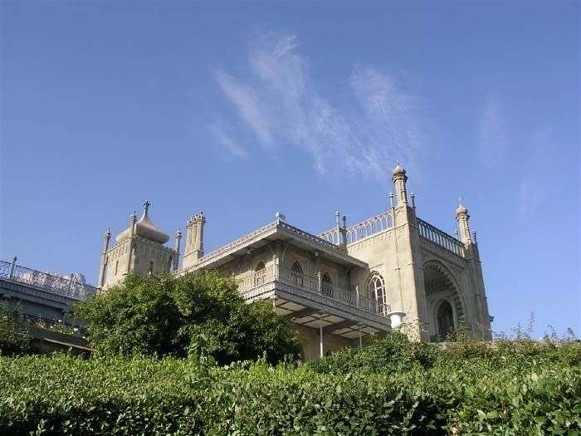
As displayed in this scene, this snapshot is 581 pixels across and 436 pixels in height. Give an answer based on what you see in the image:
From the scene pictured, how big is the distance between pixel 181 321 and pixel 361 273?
12020mm

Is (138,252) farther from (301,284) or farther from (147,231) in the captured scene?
(301,284)

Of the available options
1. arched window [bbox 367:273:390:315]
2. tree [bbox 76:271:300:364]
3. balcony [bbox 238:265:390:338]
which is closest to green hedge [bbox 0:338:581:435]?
tree [bbox 76:271:300:364]

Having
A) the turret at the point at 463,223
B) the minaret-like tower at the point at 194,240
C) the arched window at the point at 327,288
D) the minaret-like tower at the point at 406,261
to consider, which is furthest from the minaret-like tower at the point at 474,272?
the minaret-like tower at the point at 194,240

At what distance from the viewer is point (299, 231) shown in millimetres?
24031

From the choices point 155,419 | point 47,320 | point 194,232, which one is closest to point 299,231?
point 194,232

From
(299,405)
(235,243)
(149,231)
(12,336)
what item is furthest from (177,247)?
(299,405)

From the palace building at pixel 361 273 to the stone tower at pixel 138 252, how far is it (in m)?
0.66

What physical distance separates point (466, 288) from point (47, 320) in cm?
1861

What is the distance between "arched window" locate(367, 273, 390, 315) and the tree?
870 centimetres

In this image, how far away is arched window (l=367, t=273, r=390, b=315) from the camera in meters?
25.8

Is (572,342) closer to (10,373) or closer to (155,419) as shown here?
(155,419)

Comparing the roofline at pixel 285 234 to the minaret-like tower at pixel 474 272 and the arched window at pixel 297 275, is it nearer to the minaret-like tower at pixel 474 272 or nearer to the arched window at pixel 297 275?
the arched window at pixel 297 275

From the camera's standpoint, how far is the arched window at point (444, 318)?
31.0 m

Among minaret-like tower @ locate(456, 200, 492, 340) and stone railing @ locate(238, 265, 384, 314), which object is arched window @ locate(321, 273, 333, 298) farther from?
minaret-like tower @ locate(456, 200, 492, 340)
